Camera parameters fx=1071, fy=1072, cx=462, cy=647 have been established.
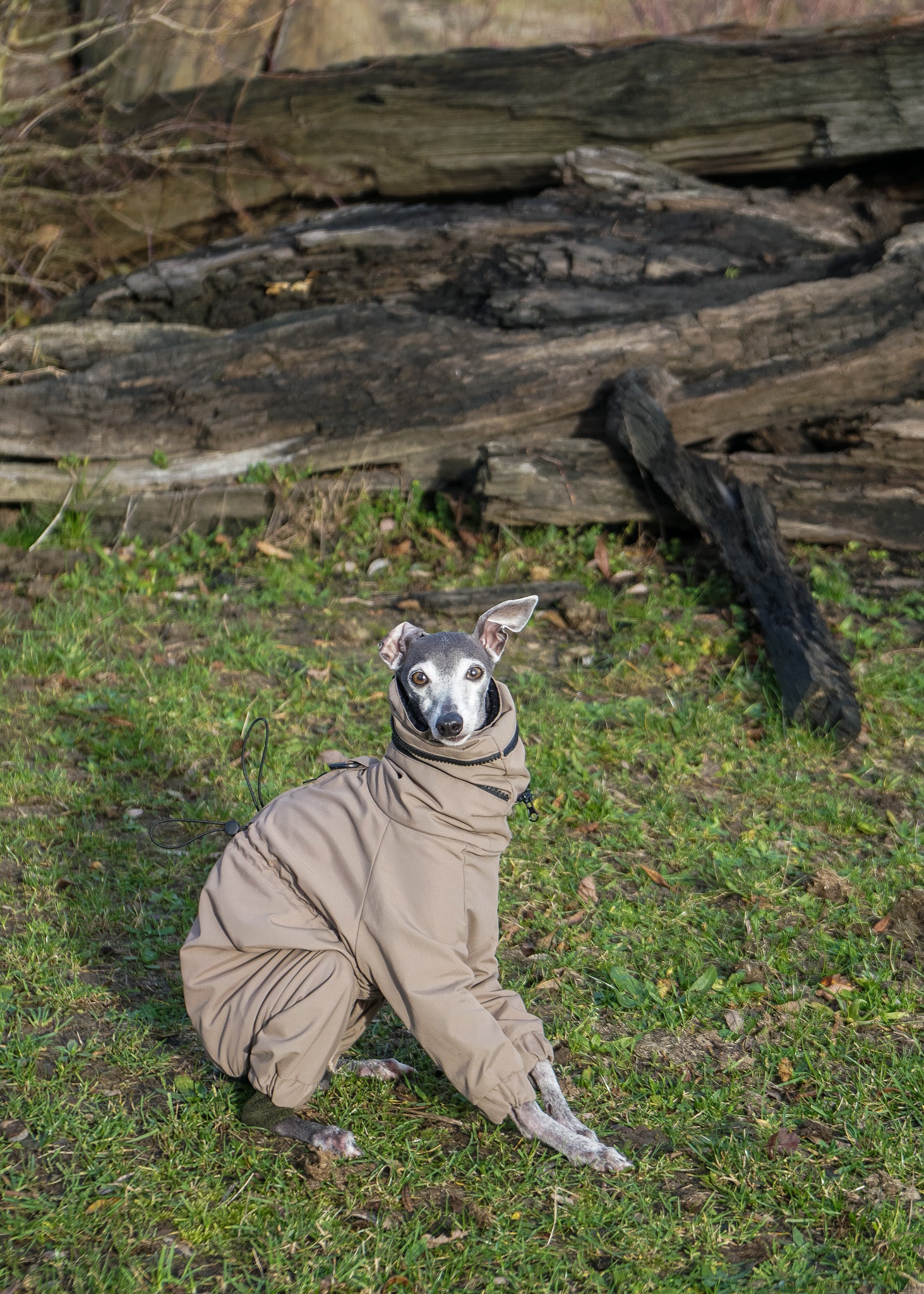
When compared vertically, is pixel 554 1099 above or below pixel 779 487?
above

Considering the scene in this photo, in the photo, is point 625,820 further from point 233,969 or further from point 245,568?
point 245,568

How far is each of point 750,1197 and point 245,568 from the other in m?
4.91

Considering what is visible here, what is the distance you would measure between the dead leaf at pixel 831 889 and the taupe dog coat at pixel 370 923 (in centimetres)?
170

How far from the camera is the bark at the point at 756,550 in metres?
5.09

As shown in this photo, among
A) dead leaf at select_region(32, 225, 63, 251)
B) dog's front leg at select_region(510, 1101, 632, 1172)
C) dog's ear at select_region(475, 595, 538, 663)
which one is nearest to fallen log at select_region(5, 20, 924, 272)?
dead leaf at select_region(32, 225, 63, 251)

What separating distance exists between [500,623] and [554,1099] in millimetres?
1310

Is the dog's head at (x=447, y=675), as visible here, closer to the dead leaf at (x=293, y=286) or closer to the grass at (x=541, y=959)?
the grass at (x=541, y=959)

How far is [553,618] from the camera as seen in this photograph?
20.6 ft

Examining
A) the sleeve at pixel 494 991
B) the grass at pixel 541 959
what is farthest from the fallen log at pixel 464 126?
the sleeve at pixel 494 991

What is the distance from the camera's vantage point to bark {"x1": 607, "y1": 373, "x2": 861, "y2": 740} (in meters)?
5.09

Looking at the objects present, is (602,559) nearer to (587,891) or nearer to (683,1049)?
(587,891)

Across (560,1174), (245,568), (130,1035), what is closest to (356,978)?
(560,1174)

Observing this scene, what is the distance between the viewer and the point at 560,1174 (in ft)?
9.08

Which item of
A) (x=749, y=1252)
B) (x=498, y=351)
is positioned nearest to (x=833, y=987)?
(x=749, y=1252)
